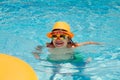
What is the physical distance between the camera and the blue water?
19.0 ft

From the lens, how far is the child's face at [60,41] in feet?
20.9

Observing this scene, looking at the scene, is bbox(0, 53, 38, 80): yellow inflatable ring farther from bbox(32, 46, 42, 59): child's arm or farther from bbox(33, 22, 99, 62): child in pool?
bbox(32, 46, 42, 59): child's arm

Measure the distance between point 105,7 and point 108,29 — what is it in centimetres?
226

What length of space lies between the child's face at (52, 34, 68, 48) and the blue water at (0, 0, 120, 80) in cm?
38

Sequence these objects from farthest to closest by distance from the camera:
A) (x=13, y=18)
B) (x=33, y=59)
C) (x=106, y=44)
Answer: (x=13, y=18) < (x=106, y=44) < (x=33, y=59)

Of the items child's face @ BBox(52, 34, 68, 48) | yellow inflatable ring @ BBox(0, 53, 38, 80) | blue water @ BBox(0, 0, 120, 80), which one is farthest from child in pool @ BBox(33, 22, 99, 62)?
yellow inflatable ring @ BBox(0, 53, 38, 80)

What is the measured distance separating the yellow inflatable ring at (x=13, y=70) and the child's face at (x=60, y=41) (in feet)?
12.7

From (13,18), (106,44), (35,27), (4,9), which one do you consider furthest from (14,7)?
(106,44)

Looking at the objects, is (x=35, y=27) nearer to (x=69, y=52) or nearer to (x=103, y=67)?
(x=69, y=52)

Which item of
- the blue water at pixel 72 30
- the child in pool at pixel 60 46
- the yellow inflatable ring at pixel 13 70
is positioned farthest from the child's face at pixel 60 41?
the yellow inflatable ring at pixel 13 70

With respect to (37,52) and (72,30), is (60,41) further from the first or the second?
(72,30)

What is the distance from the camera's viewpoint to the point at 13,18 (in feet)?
30.6

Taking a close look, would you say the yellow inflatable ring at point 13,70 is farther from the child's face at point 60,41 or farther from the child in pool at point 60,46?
the child's face at point 60,41

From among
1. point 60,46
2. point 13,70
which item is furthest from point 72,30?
point 13,70
